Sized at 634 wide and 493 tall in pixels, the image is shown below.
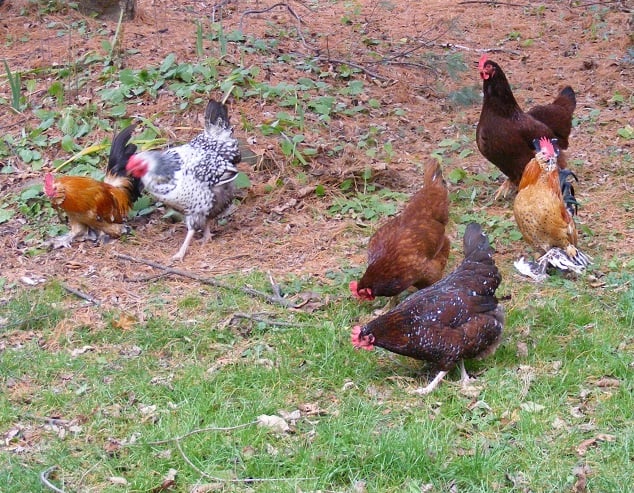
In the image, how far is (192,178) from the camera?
24.3 feet

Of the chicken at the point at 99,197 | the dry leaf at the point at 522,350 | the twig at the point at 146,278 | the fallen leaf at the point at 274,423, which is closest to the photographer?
the fallen leaf at the point at 274,423

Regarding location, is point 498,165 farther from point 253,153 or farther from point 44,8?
point 44,8

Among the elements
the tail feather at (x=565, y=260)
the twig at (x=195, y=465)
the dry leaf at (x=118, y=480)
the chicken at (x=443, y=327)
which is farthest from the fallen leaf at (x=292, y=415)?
the tail feather at (x=565, y=260)

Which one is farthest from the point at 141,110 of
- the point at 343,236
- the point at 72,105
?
the point at 343,236

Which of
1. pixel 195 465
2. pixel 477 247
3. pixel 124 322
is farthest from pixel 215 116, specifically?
pixel 195 465

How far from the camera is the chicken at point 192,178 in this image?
7.36m

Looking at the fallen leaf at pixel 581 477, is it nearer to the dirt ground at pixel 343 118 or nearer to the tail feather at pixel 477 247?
the tail feather at pixel 477 247

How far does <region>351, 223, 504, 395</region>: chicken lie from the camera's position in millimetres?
5148

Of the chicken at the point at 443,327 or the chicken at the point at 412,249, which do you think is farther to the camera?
→ the chicken at the point at 412,249

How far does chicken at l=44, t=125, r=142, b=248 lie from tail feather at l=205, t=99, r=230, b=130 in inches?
28.4

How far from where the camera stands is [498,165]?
7.92 meters

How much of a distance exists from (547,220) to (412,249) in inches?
44.8

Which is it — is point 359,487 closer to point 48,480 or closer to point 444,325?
point 444,325

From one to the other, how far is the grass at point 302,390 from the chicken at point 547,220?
0.19m
